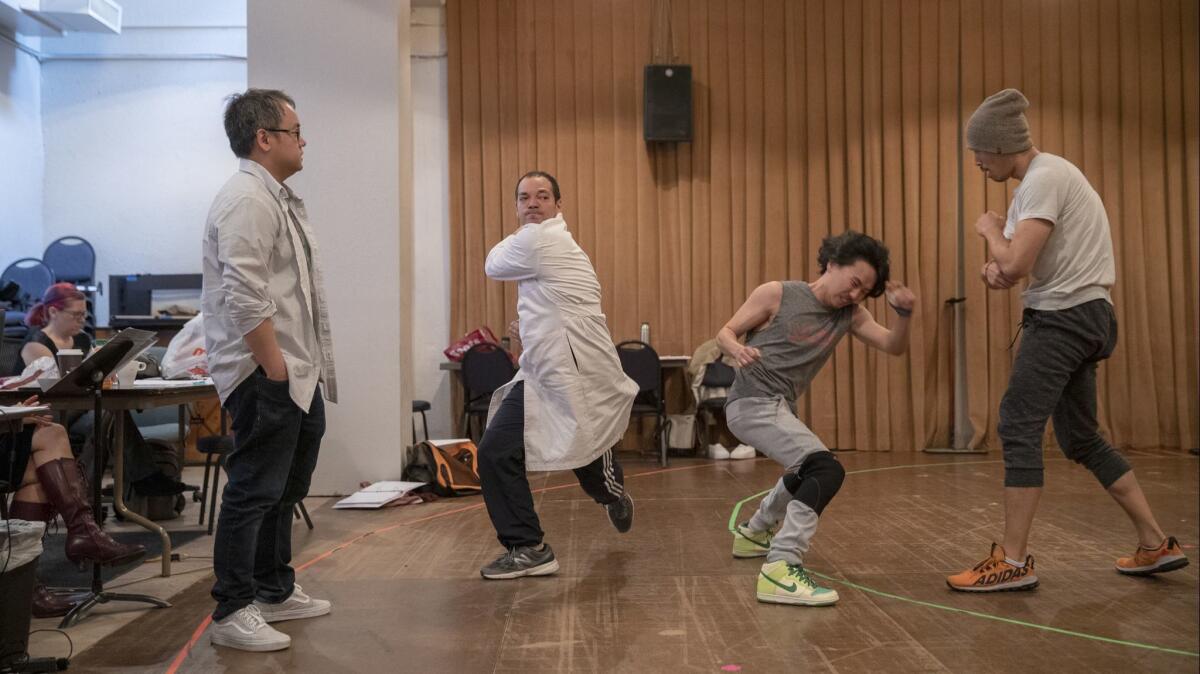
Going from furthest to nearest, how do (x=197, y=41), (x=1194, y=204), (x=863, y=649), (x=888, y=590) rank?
(x=197, y=41)
(x=1194, y=204)
(x=888, y=590)
(x=863, y=649)

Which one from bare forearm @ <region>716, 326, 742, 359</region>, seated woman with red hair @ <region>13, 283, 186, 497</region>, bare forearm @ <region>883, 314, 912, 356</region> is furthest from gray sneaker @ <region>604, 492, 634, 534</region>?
seated woman with red hair @ <region>13, 283, 186, 497</region>

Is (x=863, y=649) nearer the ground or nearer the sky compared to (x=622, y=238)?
nearer the ground

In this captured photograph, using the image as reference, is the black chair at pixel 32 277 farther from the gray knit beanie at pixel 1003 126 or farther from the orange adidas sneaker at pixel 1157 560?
the orange adidas sneaker at pixel 1157 560

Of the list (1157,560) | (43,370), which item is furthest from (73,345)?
(1157,560)

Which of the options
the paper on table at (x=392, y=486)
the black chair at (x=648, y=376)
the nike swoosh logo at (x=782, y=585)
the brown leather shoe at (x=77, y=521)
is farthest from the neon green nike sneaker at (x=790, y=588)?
the black chair at (x=648, y=376)

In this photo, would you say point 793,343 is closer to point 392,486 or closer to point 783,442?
point 783,442

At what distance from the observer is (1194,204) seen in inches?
296

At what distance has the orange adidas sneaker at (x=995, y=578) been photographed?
3.05 m

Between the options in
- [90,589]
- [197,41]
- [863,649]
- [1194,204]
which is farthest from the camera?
[197,41]

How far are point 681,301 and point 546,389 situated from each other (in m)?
4.42

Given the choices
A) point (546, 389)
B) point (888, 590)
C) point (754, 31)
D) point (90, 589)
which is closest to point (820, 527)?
point (888, 590)

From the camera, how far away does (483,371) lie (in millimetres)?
6691

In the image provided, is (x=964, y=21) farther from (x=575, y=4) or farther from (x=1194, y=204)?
(x=575, y=4)

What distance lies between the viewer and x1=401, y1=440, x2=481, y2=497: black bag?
214 inches
